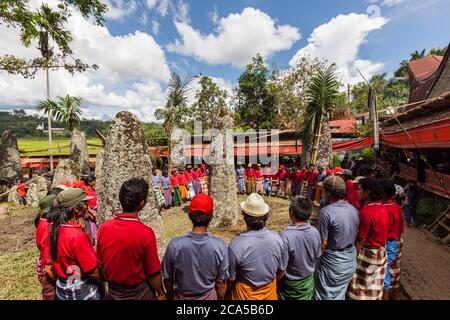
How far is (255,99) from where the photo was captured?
24375 mm

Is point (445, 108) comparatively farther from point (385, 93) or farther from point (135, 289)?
point (385, 93)

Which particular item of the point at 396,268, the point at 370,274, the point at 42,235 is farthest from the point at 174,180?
the point at 370,274

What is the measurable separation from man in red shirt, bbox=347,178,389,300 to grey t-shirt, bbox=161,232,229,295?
1858mm

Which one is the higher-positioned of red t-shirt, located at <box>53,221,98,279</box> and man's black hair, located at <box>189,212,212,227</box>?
man's black hair, located at <box>189,212,212,227</box>

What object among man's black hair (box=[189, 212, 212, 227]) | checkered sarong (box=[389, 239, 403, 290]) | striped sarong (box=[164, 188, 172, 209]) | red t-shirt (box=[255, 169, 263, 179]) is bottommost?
striped sarong (box=[164, 188, 172, 209])

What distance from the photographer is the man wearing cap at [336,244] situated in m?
2.96

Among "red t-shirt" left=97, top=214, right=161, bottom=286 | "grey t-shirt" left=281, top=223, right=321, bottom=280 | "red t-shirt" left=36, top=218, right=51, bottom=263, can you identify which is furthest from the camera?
"red t-shirt" left=36, top=218, right=51, bottom=263

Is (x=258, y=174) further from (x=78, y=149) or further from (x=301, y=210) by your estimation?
(x=78, y=149)

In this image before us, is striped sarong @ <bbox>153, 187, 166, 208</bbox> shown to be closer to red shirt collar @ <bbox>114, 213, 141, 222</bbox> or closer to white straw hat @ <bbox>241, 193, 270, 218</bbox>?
red shirt collar @ <bbox>114, 213, 141, 222</bbox>

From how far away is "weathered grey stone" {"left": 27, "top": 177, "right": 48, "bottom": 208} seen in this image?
1160cm

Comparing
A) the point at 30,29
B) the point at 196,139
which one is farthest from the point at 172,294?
the point at 196,139

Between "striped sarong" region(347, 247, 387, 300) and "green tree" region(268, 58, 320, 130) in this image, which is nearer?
"striped sarong" region(347, 247, 387, 300)

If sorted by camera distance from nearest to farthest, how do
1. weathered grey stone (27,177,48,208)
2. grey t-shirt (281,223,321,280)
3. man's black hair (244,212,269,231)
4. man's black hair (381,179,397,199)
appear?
man's black hair (244,212,269,231)
grey t-shirt (281,223,321,280)
man's black hair (381,179,397,199)
weathered grey stone (27,177,48,208)

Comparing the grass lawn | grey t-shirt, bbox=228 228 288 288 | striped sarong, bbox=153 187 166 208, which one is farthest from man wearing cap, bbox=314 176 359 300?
the grass lawn
